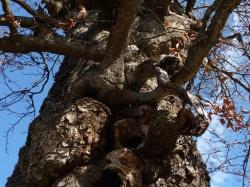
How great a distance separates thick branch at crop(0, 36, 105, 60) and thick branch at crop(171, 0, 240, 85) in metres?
0.79

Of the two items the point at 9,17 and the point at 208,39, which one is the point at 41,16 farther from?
the point at 208,39

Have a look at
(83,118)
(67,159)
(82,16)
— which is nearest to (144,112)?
(83,118)

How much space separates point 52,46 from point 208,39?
1276 millimetres

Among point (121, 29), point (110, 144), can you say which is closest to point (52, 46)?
point (121, 29)

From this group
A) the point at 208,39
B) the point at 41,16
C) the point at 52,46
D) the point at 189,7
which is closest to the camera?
the point at 208,39

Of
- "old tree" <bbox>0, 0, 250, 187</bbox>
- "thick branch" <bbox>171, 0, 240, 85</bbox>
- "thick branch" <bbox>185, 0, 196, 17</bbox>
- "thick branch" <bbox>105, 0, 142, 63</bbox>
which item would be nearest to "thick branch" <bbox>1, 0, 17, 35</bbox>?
"old tree" <bbox>0, 0, 250, 187</bbox>

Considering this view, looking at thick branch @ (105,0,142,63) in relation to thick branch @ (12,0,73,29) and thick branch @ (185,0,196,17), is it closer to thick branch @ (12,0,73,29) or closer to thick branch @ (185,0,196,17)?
thick branch @ (12,0,73,29)

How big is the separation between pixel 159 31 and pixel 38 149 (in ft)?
6.36

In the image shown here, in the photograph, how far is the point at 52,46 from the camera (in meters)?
3.44

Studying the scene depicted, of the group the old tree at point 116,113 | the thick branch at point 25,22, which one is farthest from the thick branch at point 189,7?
the thick branch at point 25,22

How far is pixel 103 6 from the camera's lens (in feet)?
15.1

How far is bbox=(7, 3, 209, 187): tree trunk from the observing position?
272cm

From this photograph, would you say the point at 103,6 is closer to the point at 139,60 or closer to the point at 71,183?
the point at 139,60

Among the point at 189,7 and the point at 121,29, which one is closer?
the point at 121,29
